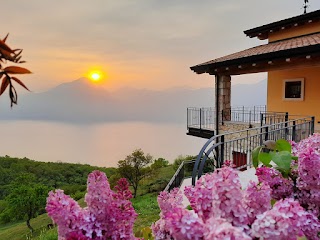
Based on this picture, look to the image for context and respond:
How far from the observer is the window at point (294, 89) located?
841cm

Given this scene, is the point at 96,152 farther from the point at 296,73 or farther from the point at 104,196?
the point at 104,196

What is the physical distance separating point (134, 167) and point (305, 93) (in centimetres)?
708

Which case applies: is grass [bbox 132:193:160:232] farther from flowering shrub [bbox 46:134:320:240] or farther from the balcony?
the balcony

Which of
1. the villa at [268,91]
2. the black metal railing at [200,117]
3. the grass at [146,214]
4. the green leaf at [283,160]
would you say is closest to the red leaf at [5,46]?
the green leaf at [283,160]

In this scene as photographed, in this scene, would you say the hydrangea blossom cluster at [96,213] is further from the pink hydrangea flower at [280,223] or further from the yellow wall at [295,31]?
the yellow wall at [295,31]

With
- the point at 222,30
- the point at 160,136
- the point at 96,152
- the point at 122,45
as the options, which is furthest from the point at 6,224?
the point at 222,30

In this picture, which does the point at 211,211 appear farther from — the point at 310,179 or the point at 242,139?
the point at 242,139

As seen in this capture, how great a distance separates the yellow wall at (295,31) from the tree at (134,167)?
22.2 feet

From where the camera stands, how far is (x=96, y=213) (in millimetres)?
779

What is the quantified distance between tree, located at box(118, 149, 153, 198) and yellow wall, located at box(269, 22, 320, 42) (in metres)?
6.77

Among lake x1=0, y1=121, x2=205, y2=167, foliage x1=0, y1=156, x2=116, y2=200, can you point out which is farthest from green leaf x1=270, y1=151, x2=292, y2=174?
foliage x1=0, y1=156, x2=116, y2=200

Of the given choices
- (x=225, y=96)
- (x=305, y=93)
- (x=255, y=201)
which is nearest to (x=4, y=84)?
(x=255, y=201)

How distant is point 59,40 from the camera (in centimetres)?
213

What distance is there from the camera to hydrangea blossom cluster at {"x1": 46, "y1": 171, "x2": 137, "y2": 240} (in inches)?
29.0
